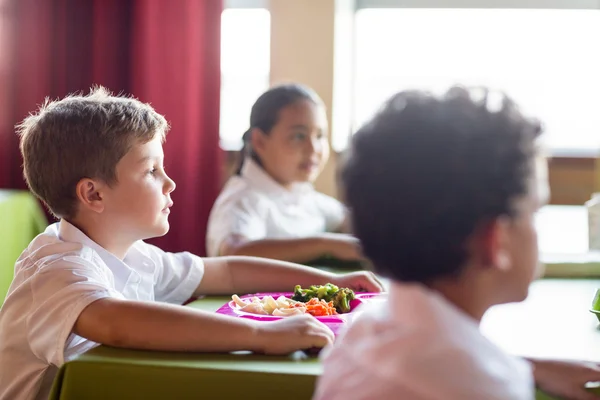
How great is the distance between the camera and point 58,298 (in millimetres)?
1207

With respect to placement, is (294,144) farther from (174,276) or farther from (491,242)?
(491,242)

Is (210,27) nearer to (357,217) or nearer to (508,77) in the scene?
(508,77)

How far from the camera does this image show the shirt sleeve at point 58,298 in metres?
1.19

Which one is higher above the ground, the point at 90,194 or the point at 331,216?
the point at 90,194

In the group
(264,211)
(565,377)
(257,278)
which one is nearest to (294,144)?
(264,211)

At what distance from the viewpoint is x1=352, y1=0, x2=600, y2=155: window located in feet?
10.9

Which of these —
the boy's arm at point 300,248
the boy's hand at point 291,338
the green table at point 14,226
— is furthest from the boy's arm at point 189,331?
the green table at point 14,226

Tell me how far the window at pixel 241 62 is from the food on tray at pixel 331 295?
1.96 m

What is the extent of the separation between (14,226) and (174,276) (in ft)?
4.29

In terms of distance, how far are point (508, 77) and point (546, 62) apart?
0.16m

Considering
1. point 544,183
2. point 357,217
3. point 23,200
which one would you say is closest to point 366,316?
point 357,217

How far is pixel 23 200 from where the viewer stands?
283 centimetres

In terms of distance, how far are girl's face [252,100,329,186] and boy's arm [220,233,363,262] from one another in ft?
1.62

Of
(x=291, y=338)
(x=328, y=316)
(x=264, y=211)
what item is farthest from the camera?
(x=264, y=211)
